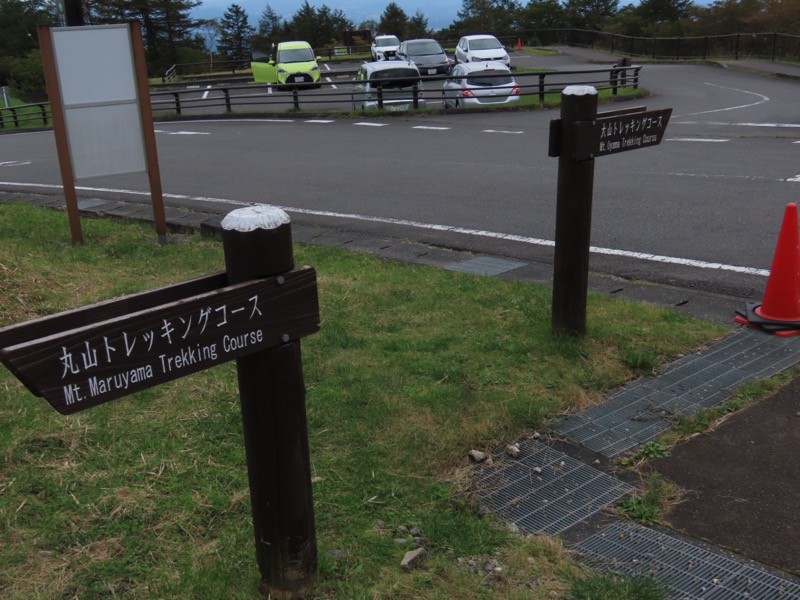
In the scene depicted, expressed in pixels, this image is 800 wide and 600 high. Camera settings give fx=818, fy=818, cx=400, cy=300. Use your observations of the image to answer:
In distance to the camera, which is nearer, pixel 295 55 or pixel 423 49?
pixel 423 49

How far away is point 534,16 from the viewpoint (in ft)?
194

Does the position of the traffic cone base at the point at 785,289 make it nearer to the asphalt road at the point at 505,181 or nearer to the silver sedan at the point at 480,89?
the asphalt road at the point at 505,181

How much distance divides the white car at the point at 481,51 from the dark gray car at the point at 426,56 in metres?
1.17

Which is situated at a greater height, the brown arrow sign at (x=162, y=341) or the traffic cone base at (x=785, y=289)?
the brown arrow sign at (x=162, y=341)

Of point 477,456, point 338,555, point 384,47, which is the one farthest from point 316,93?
point 338,555

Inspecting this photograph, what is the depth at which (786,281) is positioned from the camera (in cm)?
516

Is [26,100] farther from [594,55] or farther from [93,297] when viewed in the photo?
[93,297]

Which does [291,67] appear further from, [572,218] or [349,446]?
[349,446]

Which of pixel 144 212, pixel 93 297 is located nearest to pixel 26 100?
pixel 144 212

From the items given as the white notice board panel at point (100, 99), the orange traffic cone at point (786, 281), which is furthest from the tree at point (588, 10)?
the orange traffic cone at point (786, 281)

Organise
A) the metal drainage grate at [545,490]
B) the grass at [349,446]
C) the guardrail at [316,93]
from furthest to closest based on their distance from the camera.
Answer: the guardrail at [316,93], the metal drainage grate at [545,490], the grass at [349,446]

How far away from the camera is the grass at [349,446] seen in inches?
115

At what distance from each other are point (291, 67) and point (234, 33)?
45.7m

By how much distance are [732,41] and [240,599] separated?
127 feet
